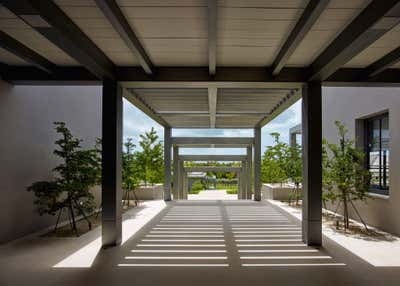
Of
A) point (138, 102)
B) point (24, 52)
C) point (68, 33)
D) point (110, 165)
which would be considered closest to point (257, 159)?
point (138, 102)

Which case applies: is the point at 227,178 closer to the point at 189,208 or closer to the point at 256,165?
the point at 256,165

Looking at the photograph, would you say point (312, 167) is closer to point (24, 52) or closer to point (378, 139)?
point (378, 139)

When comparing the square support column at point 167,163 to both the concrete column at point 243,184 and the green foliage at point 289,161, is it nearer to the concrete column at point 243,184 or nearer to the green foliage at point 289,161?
the green foliage at point 289,161

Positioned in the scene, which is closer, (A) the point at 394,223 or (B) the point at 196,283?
(B) the point at 196,283

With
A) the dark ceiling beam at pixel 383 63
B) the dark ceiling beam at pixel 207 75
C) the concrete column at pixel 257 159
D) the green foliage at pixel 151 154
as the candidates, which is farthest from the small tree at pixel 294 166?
the green foliage at pixel 151 154

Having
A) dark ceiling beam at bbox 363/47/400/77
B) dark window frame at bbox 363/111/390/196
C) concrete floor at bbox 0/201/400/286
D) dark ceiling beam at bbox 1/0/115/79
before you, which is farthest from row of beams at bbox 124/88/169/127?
dark window frame at bbox 363/111/390/196

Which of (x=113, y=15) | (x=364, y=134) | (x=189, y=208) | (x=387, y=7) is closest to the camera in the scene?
(x=387, y=7)

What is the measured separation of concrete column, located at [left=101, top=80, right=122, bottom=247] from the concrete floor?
12.7 inches

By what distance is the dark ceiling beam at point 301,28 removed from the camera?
8.36ft

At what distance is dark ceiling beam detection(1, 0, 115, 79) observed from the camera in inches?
97.0

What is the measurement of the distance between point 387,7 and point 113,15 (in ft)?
8.27

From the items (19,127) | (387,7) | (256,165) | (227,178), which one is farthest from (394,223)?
(227,178)

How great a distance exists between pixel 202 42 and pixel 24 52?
2.45 metres

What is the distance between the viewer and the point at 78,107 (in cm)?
718
